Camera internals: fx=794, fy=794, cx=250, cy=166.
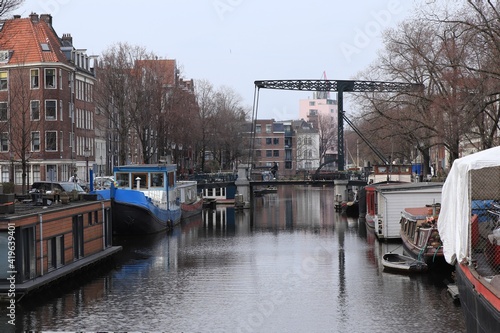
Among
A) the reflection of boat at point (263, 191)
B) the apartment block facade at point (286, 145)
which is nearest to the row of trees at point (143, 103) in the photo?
the reflection of boat at point (263, 191)

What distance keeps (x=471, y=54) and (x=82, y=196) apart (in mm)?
22290

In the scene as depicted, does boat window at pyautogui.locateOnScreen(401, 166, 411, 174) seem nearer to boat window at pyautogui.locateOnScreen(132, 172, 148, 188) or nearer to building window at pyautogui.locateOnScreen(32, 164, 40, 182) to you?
boat window at pyautogui.locateOnScreen(132, 172, 148, 188)

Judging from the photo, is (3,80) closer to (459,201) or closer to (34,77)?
(34,77)

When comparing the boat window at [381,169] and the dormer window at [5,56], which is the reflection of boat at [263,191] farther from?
the dormer window at [5,56]

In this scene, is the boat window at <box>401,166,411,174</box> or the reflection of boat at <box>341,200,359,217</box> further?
the reflection of boat at <box>341,200,359,217</box>

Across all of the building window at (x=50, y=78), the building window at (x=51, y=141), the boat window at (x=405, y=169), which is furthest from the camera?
the building window at (x=50, y=78)

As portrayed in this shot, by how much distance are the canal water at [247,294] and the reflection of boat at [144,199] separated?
8.33ft

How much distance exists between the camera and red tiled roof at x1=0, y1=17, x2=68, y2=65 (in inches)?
2480

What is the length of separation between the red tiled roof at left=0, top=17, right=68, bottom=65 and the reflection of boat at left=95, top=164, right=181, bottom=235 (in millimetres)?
19088

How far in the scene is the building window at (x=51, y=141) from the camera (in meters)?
63.4

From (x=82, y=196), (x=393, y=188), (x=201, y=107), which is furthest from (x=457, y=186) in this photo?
(x=201, y=107)

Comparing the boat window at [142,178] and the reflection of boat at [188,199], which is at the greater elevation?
the boat window at [142,178]

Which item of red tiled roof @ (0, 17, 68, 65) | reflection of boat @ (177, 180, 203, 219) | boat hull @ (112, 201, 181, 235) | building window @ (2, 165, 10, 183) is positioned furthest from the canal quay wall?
red tiled roof @ (0, 17, 68, 65)

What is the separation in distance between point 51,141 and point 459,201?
175 ft
